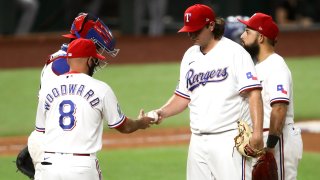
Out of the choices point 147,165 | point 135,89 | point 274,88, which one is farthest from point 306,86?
point 274,88

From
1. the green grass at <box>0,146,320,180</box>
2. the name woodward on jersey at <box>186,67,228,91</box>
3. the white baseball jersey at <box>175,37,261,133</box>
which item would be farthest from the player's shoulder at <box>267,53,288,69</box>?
the green grass at <box>0,146,320,180</box>

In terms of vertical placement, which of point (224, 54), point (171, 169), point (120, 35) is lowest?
point (171, 169)

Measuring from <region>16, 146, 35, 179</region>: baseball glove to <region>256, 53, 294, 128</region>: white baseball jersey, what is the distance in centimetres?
187

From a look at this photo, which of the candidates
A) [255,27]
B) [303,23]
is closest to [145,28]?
[303,23]

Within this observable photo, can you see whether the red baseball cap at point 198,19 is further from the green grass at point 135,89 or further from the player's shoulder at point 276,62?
the green grass at point 135,89

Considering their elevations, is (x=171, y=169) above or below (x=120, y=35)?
below

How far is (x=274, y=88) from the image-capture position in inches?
264

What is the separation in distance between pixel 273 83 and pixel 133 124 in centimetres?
115

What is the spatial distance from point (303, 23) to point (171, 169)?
14.6 metres

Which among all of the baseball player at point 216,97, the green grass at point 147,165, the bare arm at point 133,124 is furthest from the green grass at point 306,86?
the baseball player at point 216,97

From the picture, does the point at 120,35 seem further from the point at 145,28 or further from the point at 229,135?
the point at 229,135

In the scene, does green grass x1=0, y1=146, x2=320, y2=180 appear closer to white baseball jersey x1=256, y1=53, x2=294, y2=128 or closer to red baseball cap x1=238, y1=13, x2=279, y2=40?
white baseball jersey x1=256, y1=53, x2=294, y2=128

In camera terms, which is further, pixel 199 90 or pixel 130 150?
pixel 130 150

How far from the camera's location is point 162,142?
11.8 metres
